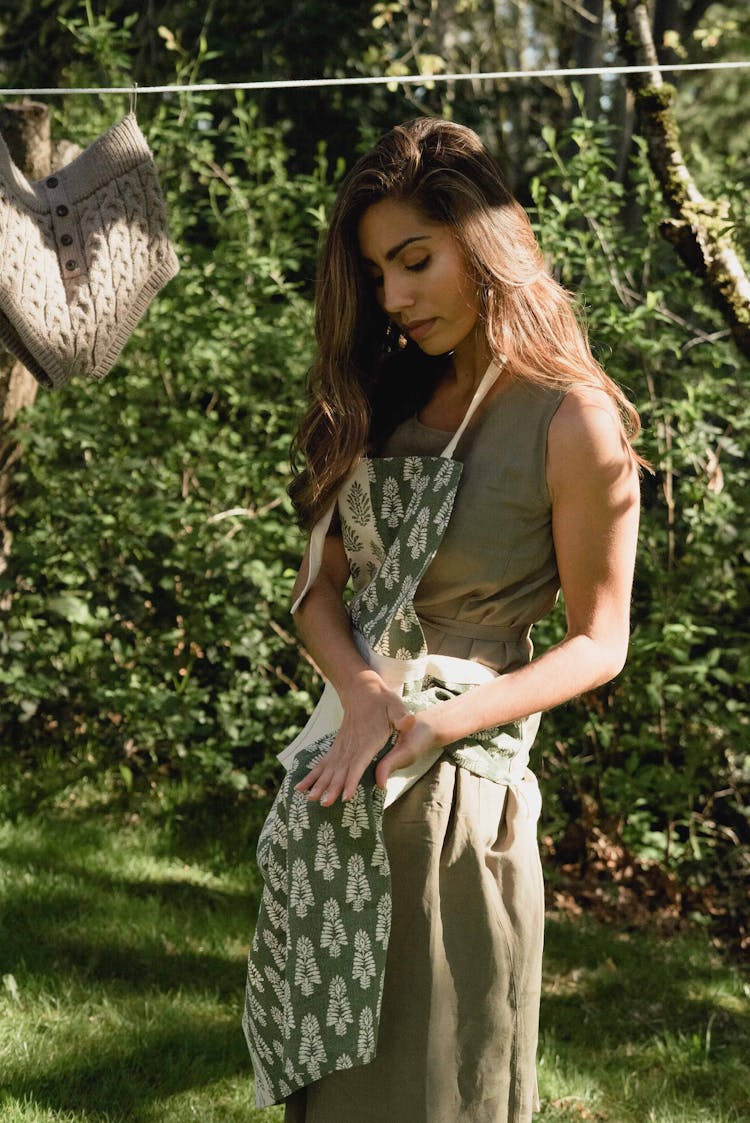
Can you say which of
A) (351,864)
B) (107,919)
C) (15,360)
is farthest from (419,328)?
(15,360)

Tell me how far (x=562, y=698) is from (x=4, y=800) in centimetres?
307

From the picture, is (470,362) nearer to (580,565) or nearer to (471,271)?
(471,271)

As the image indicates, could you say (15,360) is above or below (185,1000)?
above

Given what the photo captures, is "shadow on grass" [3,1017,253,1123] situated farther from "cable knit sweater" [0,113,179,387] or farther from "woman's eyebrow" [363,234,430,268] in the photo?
"woman's eyebrow" [363,234,430,268]

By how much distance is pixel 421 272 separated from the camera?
1870 mm

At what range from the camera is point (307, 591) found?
204 centimetres

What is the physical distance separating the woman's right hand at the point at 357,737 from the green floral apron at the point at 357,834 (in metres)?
0.04

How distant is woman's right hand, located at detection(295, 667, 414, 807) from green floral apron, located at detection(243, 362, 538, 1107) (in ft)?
0.14

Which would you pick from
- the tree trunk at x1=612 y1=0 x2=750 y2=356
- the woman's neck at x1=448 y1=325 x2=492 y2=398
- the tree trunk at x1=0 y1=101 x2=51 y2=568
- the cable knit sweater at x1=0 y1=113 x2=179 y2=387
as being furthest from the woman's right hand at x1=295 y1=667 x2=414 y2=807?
the tree trunk at x1=0 y1=101 x2=51 y2=568

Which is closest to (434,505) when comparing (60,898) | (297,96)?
(60,898)

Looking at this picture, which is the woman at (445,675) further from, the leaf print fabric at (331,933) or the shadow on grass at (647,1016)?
the shadow on grass at (647,1016)

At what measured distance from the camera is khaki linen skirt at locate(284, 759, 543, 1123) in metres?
1.80

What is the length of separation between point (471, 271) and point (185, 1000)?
2.24 m

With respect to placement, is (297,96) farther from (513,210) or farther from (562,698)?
(562,698)
